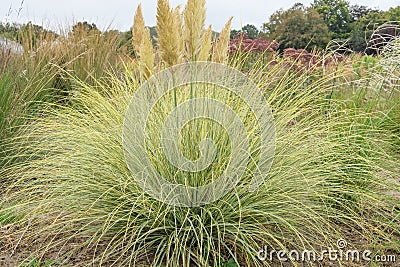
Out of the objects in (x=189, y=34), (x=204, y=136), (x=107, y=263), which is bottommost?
(x=107, y=263)

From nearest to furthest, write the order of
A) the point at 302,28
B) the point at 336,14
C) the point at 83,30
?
the point at 83,30 < the point at 302,28 < the point at 336,14

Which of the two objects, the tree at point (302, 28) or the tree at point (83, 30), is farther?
the tree at point (302, 28)

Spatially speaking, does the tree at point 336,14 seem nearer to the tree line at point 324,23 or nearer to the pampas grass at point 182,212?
the tree line at point 324,23

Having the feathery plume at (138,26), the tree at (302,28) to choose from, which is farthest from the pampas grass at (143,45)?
the tree at (302,28)

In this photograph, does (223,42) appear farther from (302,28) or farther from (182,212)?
(302,28)

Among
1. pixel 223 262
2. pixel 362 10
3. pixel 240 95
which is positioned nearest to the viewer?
pixel 223 262

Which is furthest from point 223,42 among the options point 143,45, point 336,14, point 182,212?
point 336,14

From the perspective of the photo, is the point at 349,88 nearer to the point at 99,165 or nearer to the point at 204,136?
the point at 204,136

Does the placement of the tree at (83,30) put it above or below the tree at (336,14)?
below

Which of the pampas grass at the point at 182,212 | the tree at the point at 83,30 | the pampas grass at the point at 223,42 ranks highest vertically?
the pampas grass at the point at 223,42

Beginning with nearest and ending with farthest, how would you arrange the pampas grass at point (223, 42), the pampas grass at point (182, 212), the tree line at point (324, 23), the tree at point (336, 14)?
1. the pampas grass at point (182, 212)
2. the pampas grass at point (223, 42)
3. the tree line at point (324, 23)
4. the tree at point (336, 14)

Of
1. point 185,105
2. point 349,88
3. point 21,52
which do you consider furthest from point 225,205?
point 21,52

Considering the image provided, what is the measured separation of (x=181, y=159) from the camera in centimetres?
238

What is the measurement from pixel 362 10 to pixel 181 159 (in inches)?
1658
